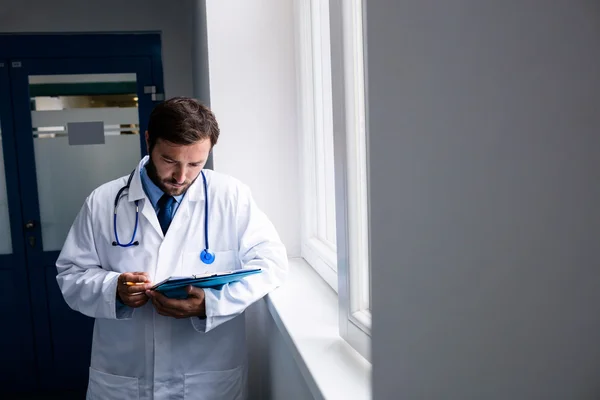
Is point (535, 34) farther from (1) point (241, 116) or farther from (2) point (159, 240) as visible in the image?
(1) point (241, 116)

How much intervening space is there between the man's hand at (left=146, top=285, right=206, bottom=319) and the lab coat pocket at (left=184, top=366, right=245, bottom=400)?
0.78 feet

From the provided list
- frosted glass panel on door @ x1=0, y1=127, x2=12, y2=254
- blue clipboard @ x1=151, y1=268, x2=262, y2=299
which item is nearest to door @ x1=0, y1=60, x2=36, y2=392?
frosted glass panel on door @ x1=0, y1=127, x2=12, y2=254

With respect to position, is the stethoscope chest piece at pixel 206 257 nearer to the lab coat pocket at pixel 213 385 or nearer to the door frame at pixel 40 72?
the lab coat pocket at pixel 213 385

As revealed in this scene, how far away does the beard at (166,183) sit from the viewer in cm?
166

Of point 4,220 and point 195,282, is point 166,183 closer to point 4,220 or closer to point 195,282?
point 195,282

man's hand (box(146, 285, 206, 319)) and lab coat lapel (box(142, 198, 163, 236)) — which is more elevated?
lab coat lapel (box(142, 198, 163, 236))

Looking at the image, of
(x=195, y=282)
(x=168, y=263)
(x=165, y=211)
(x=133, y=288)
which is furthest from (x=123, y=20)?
(x=195, y=282)

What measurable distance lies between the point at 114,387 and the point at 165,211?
0.54 m

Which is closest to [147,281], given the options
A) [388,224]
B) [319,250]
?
[319,250]

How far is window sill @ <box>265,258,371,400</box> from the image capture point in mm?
1031

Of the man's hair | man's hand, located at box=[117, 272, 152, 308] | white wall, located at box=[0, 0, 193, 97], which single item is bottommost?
man's hand, located at box=[117, 272, 152, 308]

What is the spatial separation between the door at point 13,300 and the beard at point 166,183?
2.05m

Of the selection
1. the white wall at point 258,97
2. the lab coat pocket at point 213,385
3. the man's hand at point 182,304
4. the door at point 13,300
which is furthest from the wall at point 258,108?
the door at point 13,300

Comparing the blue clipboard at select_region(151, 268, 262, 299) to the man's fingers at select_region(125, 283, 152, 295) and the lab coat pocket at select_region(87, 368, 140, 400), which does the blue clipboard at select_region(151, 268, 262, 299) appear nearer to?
the man's fingers at select_region(125, 283, 152, 295)
